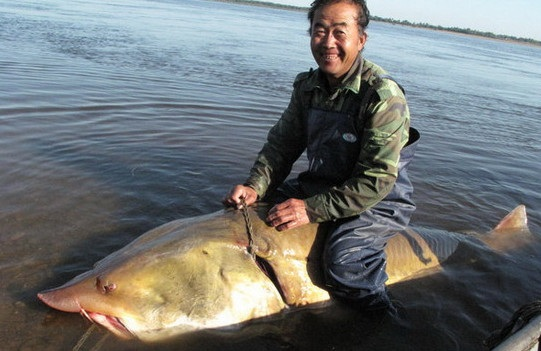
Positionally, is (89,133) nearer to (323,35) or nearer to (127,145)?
(127,145)

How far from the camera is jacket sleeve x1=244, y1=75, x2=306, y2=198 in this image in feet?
12.6

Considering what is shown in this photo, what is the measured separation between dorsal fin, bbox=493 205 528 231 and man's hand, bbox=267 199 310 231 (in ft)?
9.21

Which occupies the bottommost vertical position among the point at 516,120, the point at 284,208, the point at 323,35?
the point at 516,120

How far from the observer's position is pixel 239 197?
348 centimetres

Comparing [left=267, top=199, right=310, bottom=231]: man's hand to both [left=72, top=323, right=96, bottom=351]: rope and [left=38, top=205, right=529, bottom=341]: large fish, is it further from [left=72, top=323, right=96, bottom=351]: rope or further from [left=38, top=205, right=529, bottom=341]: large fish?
[left=72, top=323, right=96, bottom=351]: rope

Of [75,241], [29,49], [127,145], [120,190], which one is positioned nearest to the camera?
[75,241]

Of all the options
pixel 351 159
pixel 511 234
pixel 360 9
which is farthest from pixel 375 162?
pixel 511 234

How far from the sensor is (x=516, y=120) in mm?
11609

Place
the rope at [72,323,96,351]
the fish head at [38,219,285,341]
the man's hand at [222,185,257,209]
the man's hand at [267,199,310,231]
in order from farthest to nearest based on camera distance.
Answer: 1. the man's hand at [222,185,257,209]
2. the man's hand at [267,199,310,231]
3. the rope at [72,323,96,351]
4. the fish head at [38,219,285,341]

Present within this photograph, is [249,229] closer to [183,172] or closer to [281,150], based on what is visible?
[281,150]

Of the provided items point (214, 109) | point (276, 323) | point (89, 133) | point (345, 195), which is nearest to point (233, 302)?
point (276, 323)

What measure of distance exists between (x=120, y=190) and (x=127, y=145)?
1.74m

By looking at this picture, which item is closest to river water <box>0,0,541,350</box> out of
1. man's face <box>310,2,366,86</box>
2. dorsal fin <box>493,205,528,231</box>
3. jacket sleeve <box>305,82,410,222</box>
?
dorsal fin <box>493,205,528,231</box>

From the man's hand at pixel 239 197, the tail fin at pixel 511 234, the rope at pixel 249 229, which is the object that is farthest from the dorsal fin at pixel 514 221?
the rope at pixel 249 229
